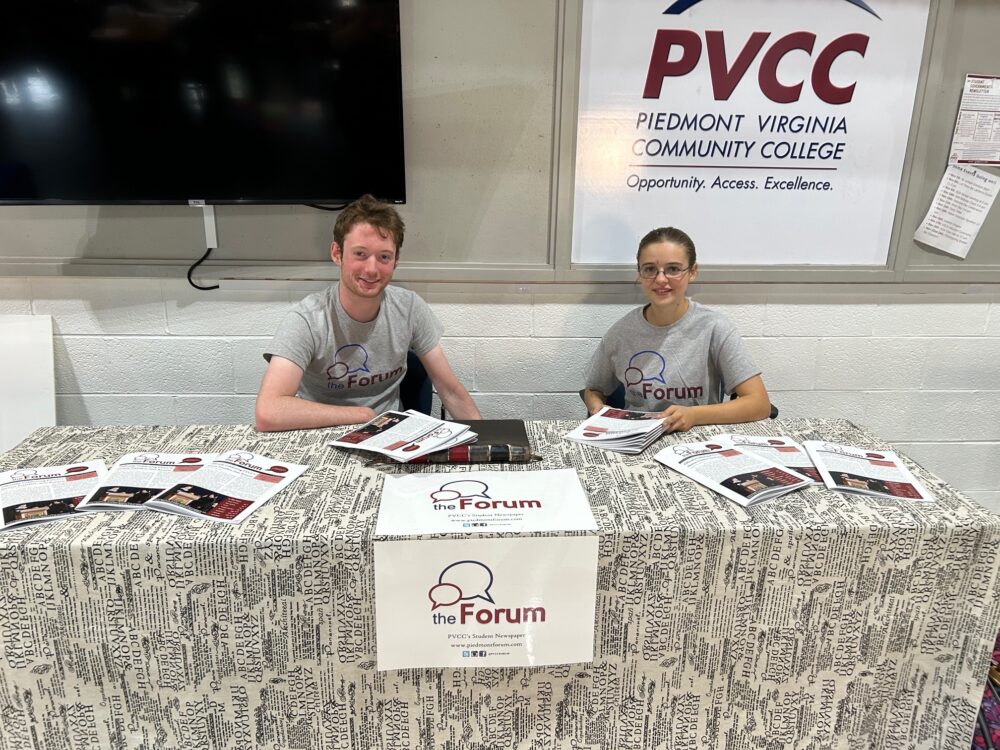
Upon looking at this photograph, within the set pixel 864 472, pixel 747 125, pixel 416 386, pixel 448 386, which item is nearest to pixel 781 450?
pixel 864 472

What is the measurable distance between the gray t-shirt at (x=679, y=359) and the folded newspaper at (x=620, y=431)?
14.2 inches

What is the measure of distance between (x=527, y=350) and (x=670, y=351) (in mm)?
639

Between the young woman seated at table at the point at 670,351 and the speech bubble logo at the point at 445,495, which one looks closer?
the speech bubble logo at the point at 445,495

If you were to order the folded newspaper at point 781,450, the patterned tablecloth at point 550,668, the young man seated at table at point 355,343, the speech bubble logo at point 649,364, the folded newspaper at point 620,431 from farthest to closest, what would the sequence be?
the speech bubble logo at point 649,364 < the young man seated at table at point 355,343 < the folded newspaper at point 620,431 < the folded newspaper at point 781,450 < the patterned tablecloth at point 550,668

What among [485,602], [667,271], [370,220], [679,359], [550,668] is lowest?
[550,668]

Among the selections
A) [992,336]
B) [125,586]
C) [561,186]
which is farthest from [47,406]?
[992,336]

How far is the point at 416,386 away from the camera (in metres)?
2.19

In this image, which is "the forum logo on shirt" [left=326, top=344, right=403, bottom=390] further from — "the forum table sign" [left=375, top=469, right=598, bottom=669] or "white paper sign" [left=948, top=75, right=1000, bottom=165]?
"white paper sign" [left=948, top=75, right=1000, bottom=165]

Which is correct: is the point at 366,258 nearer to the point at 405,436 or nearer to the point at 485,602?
the point at 405,436

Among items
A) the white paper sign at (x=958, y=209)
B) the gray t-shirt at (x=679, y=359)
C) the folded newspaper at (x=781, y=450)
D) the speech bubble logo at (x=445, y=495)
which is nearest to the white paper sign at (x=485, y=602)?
the speech bubble logo at (x=445, y=495)

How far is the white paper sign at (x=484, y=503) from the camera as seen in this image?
1.19m

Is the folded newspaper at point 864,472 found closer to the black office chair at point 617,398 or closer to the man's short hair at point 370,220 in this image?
the black office chair at point 617,398

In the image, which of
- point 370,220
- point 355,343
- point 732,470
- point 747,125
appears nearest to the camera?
point 732,470

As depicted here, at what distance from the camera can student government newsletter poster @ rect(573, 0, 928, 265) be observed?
7.46 ft
